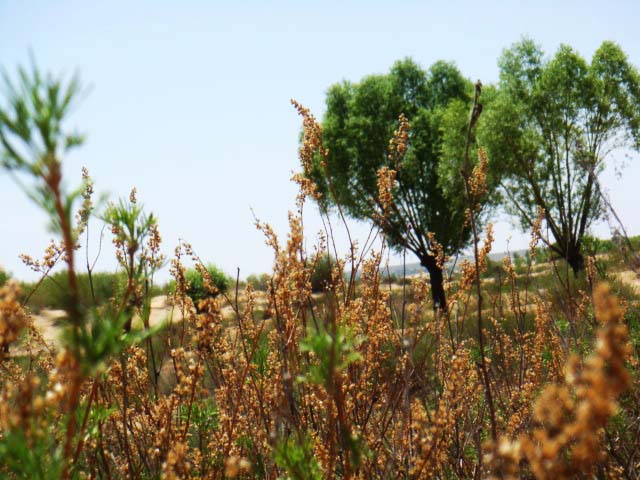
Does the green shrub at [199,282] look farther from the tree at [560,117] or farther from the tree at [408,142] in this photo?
the tree at [560,117]

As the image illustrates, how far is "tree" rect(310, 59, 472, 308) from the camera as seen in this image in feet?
68.1

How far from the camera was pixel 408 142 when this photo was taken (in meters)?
20.7

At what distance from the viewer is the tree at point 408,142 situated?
817 inches

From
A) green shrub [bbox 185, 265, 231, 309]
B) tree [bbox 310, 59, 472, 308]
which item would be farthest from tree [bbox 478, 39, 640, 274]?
green shrub [bbox 185, 265, 231, 309]

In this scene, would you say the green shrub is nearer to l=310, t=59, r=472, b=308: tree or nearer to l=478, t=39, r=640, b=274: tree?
l=310, t=59, r=472, b=308: tree

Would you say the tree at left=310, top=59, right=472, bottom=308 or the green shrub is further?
the tree at left=310, top=59, right=472, bottom=308

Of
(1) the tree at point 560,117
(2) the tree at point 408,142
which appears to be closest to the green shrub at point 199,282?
(2) the tree at point 408,142

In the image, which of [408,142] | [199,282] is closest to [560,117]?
[408,142]

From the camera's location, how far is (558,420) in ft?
2.24

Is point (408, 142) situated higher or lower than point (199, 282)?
higher

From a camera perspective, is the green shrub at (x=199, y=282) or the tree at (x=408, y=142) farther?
the tree at (x=408, y=142)

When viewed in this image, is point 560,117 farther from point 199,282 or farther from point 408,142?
point 199,282

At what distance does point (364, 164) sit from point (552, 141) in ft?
24.1

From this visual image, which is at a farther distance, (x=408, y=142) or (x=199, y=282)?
(x=408, y=142)
